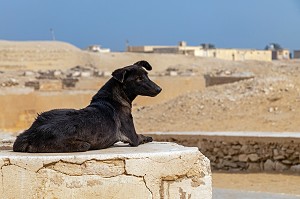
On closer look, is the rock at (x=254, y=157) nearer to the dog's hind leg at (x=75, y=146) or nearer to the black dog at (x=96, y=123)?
the black dog at (x=96, y=123)

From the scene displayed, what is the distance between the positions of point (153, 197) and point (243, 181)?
5.53 meters

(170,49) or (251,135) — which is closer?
(251,135)

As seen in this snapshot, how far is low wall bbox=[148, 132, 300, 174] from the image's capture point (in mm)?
10227

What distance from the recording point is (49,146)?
4547 millimetres

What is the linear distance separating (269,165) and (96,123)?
625cm

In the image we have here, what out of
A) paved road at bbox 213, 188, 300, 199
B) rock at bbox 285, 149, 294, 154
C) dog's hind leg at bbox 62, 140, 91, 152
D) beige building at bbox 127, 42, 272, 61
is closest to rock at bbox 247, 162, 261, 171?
rock at bbox 285, 149, 294, 154

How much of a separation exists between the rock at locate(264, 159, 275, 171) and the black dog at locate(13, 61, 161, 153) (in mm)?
5569

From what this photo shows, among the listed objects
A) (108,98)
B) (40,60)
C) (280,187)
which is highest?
(40,60)

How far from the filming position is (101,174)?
4398mm

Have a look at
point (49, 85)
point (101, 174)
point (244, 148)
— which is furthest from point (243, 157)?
point (49, 85)

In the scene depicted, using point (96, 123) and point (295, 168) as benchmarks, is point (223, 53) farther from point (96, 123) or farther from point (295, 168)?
point (96, 123)

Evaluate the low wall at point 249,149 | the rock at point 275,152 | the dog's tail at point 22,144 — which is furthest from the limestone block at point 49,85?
the dog's tail at point 22,144

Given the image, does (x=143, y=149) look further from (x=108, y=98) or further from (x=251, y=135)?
(x=251, y=135)

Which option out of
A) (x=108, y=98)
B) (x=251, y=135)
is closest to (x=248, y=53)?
(x=251, y=135)
